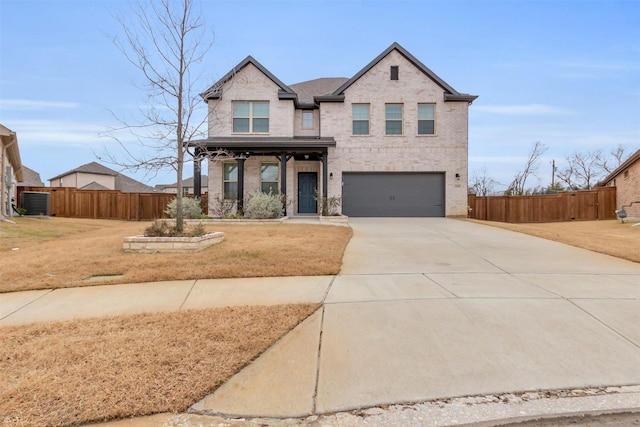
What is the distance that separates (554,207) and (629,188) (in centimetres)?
348

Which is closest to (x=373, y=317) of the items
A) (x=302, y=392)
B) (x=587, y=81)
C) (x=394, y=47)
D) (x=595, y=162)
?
(x=302, y=392)

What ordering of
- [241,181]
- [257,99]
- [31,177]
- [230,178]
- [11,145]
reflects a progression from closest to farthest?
[11,145]
[241,181]
[230,178]
[257,99]
[31,177]

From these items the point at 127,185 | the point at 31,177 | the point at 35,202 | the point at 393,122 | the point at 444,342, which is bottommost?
the point at 444,342

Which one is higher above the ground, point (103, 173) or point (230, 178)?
point (103, 173)

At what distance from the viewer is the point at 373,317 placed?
4367mm

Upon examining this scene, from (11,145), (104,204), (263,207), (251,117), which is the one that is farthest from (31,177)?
(263,207)

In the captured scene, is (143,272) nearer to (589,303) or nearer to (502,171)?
(589,303)

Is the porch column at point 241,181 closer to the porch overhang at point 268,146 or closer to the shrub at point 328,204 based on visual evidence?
the porch overhang at point 268,146

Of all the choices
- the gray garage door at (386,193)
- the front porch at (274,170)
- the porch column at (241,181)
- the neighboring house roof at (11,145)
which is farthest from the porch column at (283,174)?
the neighboring house roof at (11,145)

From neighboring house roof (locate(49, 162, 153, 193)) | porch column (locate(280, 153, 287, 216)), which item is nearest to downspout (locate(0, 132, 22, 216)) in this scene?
porch column (locate(280, 153, 287, 216))

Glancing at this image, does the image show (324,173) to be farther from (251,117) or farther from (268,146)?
(251,117)

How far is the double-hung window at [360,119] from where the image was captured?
1880 cm

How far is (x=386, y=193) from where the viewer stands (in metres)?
18.8

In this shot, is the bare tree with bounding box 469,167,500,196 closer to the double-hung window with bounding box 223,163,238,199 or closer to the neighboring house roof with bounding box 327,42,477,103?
the neighboring house roof with bounding box 327,42,477,103
